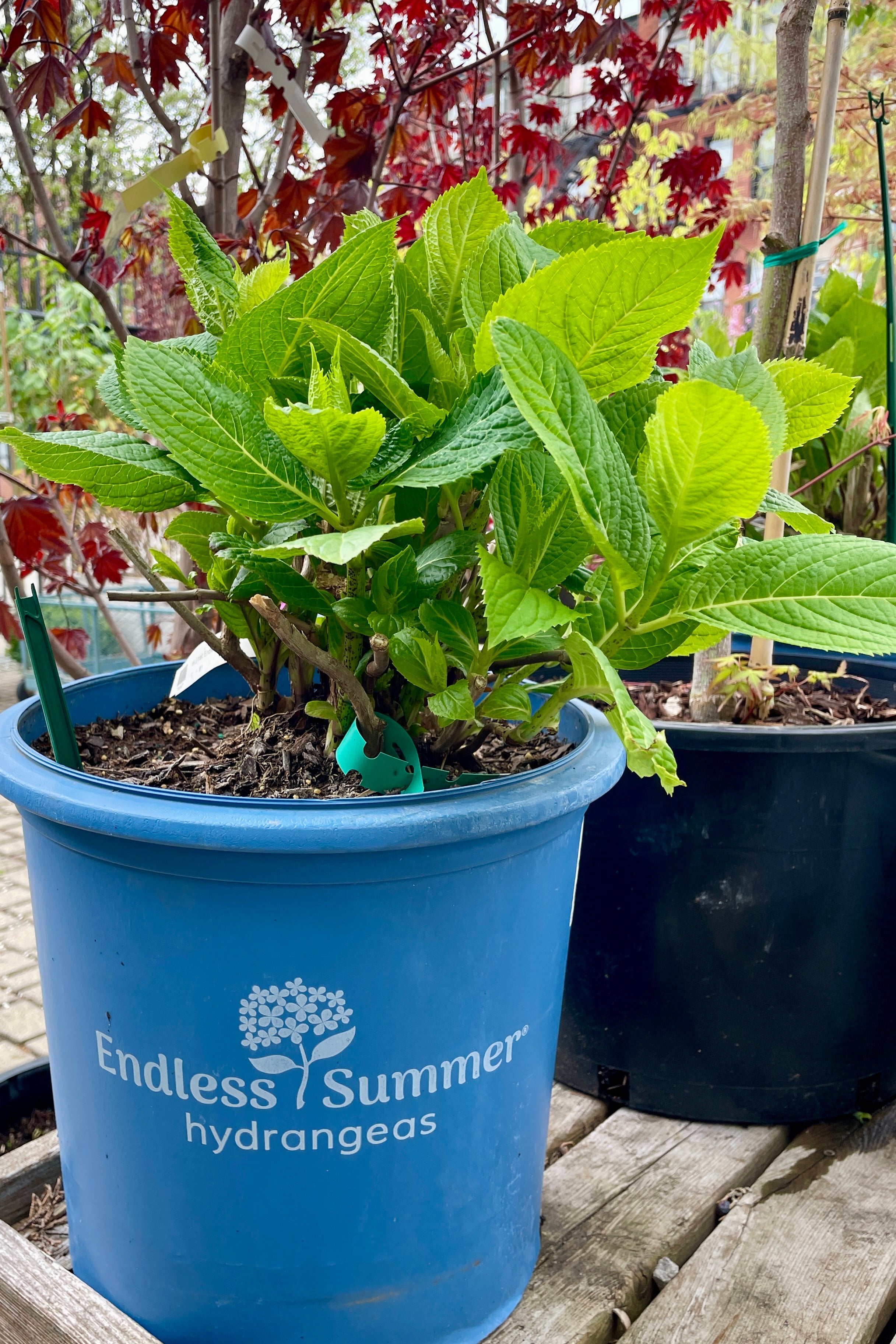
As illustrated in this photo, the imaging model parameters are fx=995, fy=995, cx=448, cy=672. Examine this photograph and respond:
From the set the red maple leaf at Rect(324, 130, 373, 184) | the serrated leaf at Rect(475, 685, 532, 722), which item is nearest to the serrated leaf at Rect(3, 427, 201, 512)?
the serrated leaf at Rect(475, 685, 532, 722)

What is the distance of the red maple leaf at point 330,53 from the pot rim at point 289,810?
4.70 feet

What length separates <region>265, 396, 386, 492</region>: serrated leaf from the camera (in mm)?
720

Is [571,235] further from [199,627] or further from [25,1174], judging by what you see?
[25,1174]

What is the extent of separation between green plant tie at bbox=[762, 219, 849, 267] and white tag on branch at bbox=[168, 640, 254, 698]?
957 mm

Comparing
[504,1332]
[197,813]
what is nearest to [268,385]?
[197,813]

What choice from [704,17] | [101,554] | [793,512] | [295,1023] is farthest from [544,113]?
[295,1023]

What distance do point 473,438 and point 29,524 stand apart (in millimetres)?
1232

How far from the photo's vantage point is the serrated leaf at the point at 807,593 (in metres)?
0.75

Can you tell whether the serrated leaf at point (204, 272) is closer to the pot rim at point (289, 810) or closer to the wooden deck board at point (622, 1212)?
the pot rim at point (289, 810)

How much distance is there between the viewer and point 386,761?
2.92 feet

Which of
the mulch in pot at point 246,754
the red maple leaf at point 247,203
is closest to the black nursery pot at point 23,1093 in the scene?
the mulch in pot at point 246,754

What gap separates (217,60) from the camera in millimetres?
1639

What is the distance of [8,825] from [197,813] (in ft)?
9.96

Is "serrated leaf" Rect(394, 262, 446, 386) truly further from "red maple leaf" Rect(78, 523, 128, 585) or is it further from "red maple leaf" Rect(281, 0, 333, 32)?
"red maple leaf" Rect(78, 523, 128, 585)
